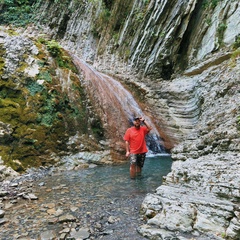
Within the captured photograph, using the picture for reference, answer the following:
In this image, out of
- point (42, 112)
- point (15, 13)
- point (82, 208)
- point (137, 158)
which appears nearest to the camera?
point (82, 208)

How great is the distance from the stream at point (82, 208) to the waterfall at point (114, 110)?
9.74ft

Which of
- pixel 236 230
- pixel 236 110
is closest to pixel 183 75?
pixel 236 110

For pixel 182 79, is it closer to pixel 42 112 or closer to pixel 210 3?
pixel 210 3

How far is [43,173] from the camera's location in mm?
7047

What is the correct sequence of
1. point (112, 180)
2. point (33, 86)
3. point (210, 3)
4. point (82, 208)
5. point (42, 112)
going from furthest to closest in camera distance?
point (210, 3)
point (33, 86)
point (42, 112)
point (112, 180)
point (82, 208)

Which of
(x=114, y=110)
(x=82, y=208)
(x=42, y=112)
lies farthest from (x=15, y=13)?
(x=82, y=208)

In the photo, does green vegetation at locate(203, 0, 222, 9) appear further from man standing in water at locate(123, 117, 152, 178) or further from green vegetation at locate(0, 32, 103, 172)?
man standing in water at locate(123, 117, 152, 178)

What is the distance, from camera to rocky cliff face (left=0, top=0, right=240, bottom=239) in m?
3.53

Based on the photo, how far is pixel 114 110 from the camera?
1031cm

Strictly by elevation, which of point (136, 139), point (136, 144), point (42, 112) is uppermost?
point (136, 139)

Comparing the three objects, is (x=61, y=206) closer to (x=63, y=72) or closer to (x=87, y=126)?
(x=87, y=126)

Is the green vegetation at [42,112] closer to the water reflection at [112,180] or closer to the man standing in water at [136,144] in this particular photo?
the water reflection at [112,180]

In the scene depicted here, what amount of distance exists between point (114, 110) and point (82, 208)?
244 inches

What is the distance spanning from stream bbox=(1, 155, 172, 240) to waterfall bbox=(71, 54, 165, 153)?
2.97 metres
